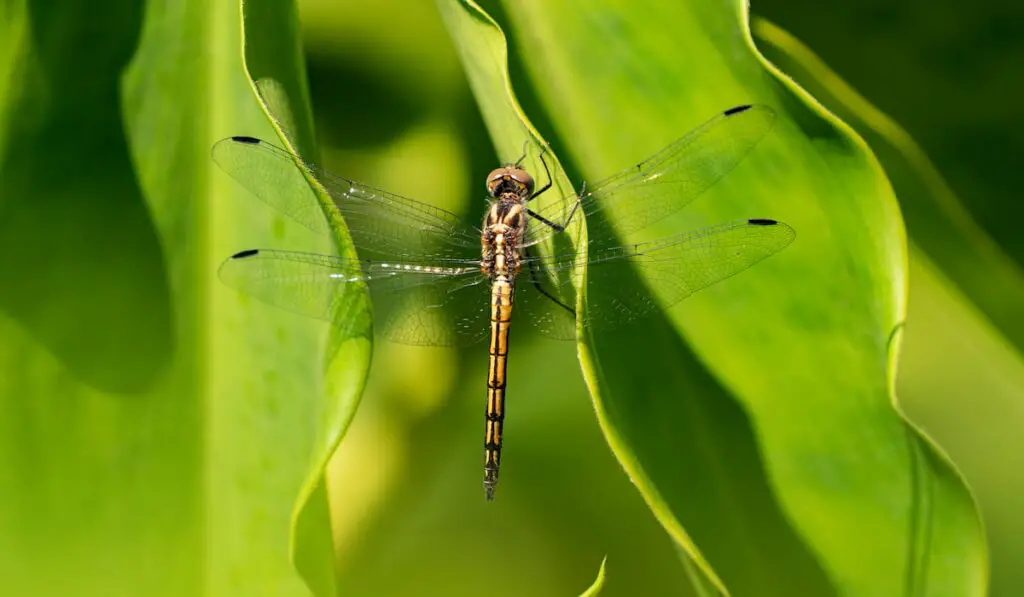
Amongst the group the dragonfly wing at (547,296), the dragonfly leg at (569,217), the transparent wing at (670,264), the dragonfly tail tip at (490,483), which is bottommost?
the dragonfly tail tip at (490,483)

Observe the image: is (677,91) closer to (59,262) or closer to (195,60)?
(195,60)

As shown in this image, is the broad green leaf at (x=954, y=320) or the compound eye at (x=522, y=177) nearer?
the broad green leaf at (x=954, y=320)

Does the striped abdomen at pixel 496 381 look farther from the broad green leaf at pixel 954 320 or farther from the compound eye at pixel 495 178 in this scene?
the broad green leaf at pixel 954 320

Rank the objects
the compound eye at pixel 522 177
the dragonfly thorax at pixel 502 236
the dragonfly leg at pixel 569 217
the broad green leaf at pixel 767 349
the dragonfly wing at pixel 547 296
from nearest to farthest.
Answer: the broad green leaf at pixel 767 349
the dragonfly leg at pixel 569 217
the dragonfly wing at pixel 547 296
the compound eye at pixel 522 177
the dragonfly thorax at pixel 502 236

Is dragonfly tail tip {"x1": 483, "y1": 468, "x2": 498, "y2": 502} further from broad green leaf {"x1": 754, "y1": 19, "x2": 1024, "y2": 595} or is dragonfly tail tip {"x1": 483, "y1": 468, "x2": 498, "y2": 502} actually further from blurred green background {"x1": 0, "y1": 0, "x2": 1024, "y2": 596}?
broad green leaf {"x1": 754, "y1": 19, "x2": 1024, "y2": 595}

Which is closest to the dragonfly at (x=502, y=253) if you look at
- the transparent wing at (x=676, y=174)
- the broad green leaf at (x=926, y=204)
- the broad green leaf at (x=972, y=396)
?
the transparent wing at (x=676, y=174)

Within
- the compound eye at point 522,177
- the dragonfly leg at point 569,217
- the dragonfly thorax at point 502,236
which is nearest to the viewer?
the dragonfly leg at point 569,217

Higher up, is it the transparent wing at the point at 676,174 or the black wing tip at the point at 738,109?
the black wing tip at the point at 738,109
